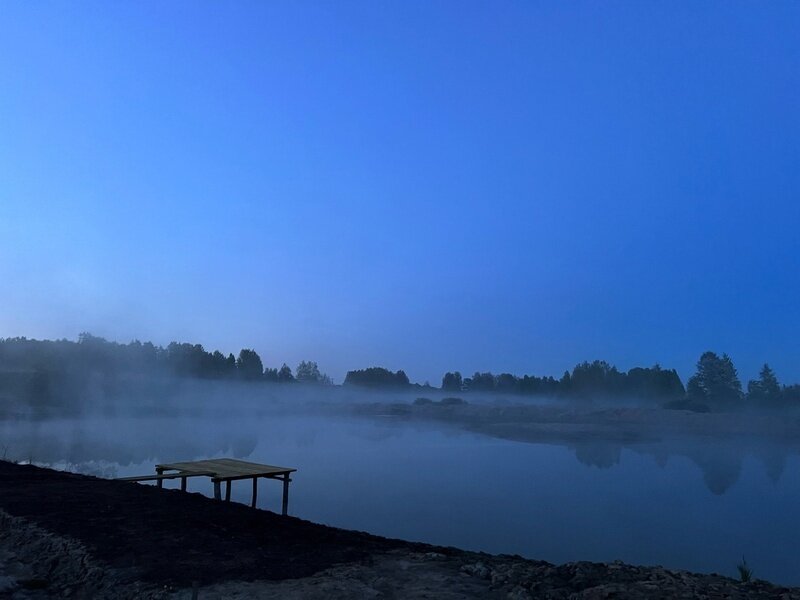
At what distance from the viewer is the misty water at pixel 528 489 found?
1265cm

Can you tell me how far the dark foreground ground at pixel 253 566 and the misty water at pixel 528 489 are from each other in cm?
453

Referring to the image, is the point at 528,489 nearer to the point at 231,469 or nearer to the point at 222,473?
the point at 231,469

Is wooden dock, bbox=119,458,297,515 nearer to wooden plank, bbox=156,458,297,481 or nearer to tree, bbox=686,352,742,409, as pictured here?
wooden plank, bbox=156,458,297,481

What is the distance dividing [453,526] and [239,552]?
7.14 meters

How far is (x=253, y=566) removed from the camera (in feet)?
22.6

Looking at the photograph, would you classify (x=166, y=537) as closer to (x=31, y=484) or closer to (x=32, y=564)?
(x=32, y=564)

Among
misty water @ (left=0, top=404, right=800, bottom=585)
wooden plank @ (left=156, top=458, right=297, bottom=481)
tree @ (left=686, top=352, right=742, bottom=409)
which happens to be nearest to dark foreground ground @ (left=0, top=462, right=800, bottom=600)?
wooden plank @ (left=156, top=458, right=297, bottom=481)

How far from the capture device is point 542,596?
5793 mm

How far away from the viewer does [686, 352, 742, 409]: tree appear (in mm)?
82125

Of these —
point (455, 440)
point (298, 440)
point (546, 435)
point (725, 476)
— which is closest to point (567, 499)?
point (725, 476)

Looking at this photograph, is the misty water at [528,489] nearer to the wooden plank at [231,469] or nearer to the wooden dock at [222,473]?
the wooden dock at [222,473]

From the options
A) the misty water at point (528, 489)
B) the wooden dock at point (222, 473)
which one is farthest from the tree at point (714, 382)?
the wooden dock at point (222, 473)

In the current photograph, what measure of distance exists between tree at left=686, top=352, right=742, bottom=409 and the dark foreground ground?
83.3 metres

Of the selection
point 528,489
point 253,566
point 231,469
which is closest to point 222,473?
point 231,469
